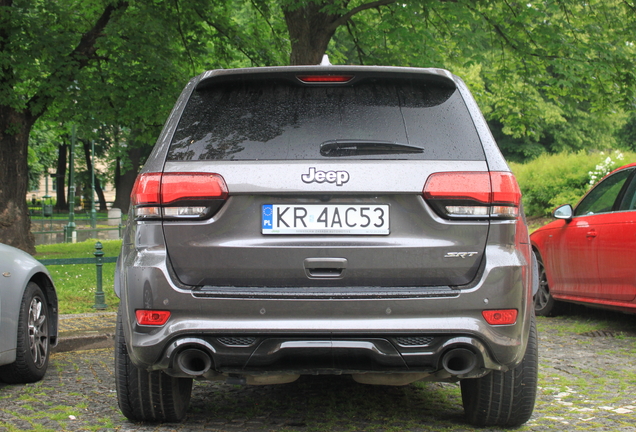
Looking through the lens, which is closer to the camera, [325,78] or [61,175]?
[325,78]

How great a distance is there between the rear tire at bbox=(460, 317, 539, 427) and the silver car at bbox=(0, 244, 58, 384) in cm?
306

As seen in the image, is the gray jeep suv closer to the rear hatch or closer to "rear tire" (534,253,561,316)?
the rear hatch

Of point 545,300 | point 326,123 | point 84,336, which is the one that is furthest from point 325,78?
point 545,300

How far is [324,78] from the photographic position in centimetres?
387

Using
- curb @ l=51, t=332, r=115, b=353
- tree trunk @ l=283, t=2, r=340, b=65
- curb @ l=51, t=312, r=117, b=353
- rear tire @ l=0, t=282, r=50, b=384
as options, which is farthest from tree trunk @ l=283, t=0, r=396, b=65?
rear tire @ l=0, t=282, r=50, b=384

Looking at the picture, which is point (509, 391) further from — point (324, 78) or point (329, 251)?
point (324, 78)

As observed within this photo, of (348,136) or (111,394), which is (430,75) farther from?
(111,394)

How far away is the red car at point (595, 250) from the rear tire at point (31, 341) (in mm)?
4885

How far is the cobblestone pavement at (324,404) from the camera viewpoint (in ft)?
14.3

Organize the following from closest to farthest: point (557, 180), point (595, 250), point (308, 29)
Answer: point (595, 250)
point (308, 29)
point (557, 180)

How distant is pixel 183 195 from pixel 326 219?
2.13ft

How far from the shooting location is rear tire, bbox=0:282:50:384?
214 inches

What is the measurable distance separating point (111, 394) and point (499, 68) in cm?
1287

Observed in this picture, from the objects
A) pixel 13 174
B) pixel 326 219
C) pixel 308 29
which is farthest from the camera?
pixel 13 174
